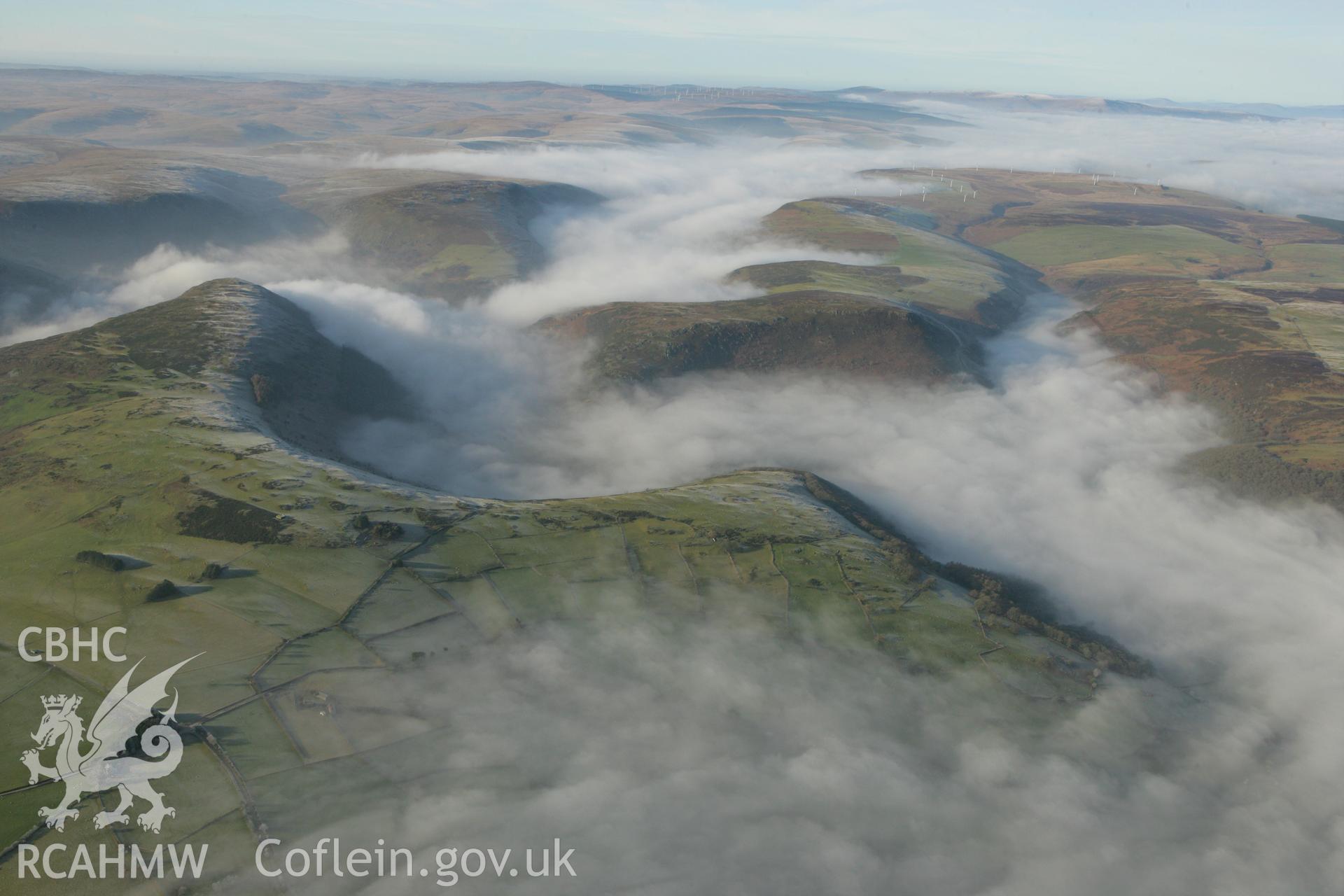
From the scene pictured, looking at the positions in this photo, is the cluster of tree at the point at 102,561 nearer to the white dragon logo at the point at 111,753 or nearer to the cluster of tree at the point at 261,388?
the white dragon logo at the point at 111,753

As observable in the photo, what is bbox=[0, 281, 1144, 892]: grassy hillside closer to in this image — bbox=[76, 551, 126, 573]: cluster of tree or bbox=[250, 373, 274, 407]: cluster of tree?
bbox=[76, 551, 126, 573]: cluster of tree

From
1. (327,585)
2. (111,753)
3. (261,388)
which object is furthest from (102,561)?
(261,388)

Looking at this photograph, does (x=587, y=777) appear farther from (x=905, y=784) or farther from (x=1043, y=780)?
(x=1043, y=780)

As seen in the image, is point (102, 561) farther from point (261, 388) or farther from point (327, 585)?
point (261, 388)

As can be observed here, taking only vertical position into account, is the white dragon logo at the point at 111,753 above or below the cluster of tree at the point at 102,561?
below

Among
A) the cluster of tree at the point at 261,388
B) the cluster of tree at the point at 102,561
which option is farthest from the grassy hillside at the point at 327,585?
the cluster of tree at the point at 261,388


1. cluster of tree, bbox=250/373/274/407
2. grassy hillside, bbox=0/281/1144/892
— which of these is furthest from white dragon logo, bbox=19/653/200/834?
cluster of tree, bbox=250/373/274/407

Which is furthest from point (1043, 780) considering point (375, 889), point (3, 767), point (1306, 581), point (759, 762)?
point (1306, 581)

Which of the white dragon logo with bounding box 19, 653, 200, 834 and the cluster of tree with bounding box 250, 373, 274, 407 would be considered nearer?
the white dragon logo with bounding box 19, 653, 200, 834
